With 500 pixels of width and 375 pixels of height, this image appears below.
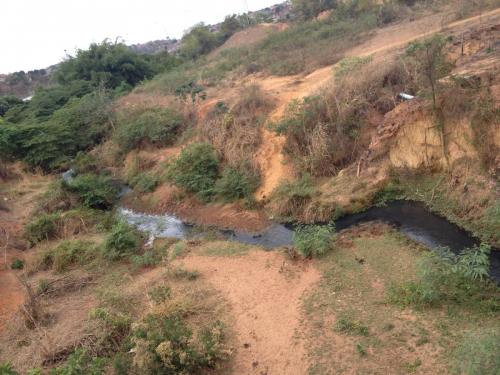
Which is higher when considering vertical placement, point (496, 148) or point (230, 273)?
point (496, 148)

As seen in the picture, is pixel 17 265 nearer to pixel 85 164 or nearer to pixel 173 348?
pixel 173 348

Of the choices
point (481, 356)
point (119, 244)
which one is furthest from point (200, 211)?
point (481, 356)

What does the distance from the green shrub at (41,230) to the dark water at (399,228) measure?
2774 millimetres

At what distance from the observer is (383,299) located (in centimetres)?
827

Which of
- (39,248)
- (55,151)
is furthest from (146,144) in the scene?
(39,248)

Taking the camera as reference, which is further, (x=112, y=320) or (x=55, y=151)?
(x=55, y=151)

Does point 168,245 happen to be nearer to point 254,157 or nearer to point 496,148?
point 254,157

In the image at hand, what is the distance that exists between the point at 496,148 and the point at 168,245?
29.9 feet

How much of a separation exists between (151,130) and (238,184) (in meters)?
7.76

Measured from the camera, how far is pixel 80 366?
23.5 ft

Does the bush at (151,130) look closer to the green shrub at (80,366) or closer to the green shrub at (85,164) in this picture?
the green shrub at (85,164)

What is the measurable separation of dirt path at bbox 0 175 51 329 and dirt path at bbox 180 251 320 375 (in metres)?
4.39

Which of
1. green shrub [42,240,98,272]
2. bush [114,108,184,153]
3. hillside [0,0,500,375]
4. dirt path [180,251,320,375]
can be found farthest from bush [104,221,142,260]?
bush [114,108,184,153]

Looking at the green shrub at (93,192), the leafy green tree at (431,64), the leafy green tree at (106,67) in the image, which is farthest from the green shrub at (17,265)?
the leafy green tree at (106,67)
